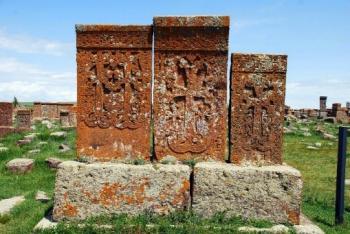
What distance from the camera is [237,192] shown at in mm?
4754

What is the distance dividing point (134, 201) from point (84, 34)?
190 centimetres

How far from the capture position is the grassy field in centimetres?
455

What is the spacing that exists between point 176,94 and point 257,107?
0.88m

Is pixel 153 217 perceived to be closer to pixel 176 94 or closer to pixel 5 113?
pixel 176 94

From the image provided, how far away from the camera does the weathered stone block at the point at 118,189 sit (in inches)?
189

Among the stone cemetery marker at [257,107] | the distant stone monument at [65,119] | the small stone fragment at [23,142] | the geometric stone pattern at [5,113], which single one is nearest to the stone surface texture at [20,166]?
the small stone fragment at [23,142]

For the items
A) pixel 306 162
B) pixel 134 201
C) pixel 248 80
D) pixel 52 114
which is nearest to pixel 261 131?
pixel 248 80

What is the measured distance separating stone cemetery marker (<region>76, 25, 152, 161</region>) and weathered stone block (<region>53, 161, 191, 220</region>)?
32cm

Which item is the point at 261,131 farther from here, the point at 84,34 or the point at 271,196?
the point at 84,34

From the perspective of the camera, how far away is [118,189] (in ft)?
15.8

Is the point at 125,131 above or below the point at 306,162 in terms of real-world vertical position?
above

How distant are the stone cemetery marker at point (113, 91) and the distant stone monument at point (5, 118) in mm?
12778

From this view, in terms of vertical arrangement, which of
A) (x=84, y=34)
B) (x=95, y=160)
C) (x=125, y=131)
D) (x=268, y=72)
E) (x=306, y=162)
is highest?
(x=84, y=34)

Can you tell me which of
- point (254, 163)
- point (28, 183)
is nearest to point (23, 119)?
point (28, 183)
